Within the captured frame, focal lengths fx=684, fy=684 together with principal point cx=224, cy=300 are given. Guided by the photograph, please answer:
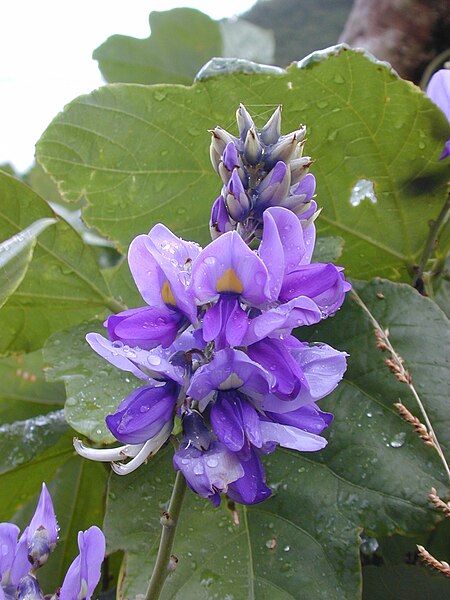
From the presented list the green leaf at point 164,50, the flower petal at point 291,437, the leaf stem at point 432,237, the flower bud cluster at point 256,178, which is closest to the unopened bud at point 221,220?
the flower bud cluster at point 256,178

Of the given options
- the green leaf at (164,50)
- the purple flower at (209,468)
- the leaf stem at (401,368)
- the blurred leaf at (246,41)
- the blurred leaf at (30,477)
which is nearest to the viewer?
the purple flower at (209,468)

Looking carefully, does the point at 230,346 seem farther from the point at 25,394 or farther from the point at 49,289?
the point at 25,394

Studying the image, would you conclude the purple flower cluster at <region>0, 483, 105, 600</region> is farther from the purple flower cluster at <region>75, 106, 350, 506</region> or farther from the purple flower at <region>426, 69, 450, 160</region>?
the purple flower at <region>426, 69, 450, 160</region>

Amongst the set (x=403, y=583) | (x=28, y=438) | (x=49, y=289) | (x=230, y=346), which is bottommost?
(x=403, y=583)

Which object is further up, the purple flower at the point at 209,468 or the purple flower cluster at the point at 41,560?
the purple flower at the point at 209,468

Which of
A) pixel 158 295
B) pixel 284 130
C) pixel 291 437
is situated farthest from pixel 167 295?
pixel 284 130

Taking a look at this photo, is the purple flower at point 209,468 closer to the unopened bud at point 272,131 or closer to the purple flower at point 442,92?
the unopened bud at point 272,131

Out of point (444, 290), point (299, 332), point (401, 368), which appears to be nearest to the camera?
→ point (401, 368)
